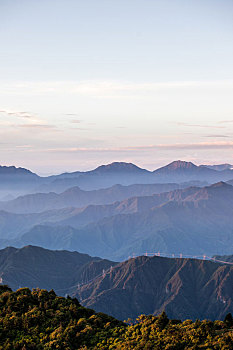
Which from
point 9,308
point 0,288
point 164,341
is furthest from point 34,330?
point 0,288

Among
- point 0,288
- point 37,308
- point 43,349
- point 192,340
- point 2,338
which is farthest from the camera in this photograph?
point 0,288

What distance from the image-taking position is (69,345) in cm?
4900

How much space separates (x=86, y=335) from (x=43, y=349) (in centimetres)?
587

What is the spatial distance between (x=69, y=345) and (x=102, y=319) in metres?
10.3

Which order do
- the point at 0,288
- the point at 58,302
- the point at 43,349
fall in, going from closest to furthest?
the point at 43,349 < the point at 58,302 < the point at 0,288

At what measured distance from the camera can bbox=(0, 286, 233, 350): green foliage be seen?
45.2 m

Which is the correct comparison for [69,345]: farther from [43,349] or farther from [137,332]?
[137,332]

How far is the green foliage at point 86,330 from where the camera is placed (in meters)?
45.2

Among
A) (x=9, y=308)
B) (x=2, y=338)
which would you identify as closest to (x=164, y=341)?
(x=2, y=338)

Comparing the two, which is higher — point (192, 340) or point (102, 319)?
point (192, 340)

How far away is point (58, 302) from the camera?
205 feet

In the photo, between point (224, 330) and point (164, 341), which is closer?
point (164, 341)

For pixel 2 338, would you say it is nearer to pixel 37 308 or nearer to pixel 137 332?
pixel 37 308

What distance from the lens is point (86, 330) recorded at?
52.2 m
